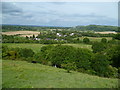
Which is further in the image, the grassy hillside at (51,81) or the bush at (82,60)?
the bush at (82,60)

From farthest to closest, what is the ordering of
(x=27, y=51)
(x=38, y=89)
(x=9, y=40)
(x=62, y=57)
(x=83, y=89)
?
(x=9, y=40)
(x=27, y=51)
(x=62, y=57)
(x=83, y=89)
(x=38, y=89)

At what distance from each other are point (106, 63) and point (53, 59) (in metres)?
9.06

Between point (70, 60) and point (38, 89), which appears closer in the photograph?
point (38, 89)

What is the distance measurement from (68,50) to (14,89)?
19.2m

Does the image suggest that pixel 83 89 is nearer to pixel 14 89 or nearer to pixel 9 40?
pixel 14 89

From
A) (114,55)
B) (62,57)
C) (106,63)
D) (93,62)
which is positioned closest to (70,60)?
(62,57)

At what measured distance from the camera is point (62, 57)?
25.4m

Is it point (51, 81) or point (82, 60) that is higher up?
point (51, 81)

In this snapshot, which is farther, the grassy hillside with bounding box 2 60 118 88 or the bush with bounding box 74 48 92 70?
the bush with bounding box 74 48 92 70

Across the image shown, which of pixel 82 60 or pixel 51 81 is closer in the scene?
pixel 51 81

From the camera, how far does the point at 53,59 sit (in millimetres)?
25609

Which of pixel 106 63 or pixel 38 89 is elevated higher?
pixel 38 89

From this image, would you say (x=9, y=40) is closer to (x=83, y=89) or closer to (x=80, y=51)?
(x=80, y=51)

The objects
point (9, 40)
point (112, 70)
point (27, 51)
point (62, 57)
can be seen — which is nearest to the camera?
point (112, 70)
